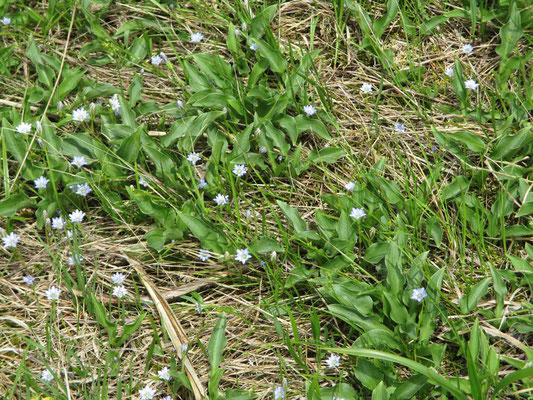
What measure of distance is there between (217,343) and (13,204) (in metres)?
1.28

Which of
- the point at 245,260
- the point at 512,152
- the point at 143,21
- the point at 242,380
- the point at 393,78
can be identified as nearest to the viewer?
the point at 242,380

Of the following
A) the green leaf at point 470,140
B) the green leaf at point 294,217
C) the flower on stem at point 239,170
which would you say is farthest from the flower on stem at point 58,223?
the green leaf at point 470,140

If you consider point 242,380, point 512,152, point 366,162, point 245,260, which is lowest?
point 242,380

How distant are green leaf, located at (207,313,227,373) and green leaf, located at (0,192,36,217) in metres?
1.20

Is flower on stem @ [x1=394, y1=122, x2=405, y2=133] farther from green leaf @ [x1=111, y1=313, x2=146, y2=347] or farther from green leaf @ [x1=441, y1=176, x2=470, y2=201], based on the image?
green leaf @ [x1=111, y1=313, x2=146, y2=347]

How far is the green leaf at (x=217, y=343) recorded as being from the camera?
102 inches

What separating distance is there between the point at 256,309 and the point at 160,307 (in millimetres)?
429

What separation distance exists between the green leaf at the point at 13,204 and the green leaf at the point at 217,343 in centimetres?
120

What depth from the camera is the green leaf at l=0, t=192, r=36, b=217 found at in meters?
3.04

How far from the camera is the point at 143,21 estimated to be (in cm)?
371

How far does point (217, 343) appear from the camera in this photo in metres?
2.62

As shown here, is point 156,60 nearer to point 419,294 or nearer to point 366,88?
point 366,88

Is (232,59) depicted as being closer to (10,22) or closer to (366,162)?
(366,162)

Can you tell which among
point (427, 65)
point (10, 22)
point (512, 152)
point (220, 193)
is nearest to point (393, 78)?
point (427, 65)
